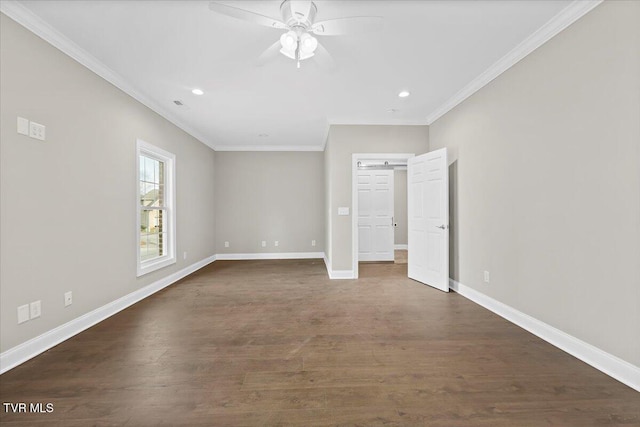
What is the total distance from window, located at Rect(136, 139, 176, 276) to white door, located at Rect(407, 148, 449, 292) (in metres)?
4.09

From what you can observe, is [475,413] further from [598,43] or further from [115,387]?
[598,43]

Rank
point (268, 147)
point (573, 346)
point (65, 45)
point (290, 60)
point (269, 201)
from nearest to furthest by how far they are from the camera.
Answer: point (573, 346)
point (65, 45)
point (290, 60)
point (268, 147)
point (269, 201)

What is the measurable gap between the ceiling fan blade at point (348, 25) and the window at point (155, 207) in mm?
2964

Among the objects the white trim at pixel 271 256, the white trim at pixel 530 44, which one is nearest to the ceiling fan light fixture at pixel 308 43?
the white trim at pixel 530 44

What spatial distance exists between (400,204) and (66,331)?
302 inches

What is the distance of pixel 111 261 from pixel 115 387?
1.77 m

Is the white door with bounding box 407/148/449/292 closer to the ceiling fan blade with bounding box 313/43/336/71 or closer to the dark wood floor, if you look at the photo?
the dark wood floor

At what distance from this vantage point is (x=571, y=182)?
7.09 ft

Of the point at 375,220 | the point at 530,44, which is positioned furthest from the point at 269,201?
the point at 530,44

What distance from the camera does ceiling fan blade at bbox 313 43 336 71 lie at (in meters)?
2.28

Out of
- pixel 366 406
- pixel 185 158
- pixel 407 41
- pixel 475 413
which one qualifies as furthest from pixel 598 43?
pixel 185 158

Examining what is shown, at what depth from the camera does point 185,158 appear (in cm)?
498

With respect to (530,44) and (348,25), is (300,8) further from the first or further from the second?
(530,44)

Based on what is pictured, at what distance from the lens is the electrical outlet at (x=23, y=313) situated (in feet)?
6.72
